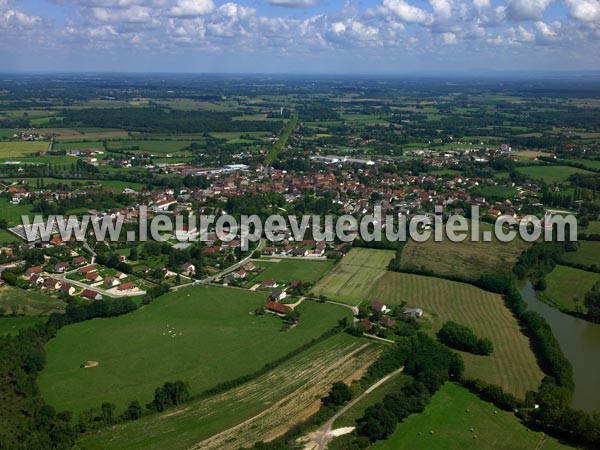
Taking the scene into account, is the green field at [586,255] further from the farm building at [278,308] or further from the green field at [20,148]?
the green field at [20,148]

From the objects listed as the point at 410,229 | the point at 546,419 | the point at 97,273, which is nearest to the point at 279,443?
the point at 546,419

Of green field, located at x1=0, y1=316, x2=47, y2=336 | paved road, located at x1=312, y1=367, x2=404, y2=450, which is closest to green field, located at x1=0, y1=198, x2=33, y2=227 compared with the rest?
green field, located at x1=0, y1=316, x2=47, y2=336

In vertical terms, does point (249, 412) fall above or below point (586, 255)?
below

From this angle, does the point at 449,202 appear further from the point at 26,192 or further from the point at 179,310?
the point at 26,192

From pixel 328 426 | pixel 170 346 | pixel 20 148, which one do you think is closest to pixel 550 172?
pixel 170 346

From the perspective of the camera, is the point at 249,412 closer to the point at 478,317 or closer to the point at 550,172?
the point at 478,317

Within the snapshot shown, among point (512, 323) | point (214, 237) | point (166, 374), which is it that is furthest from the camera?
point (214, 237)

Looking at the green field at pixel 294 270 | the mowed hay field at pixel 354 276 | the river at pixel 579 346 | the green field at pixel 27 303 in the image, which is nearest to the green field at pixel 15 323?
the green field at pixel 27 303
